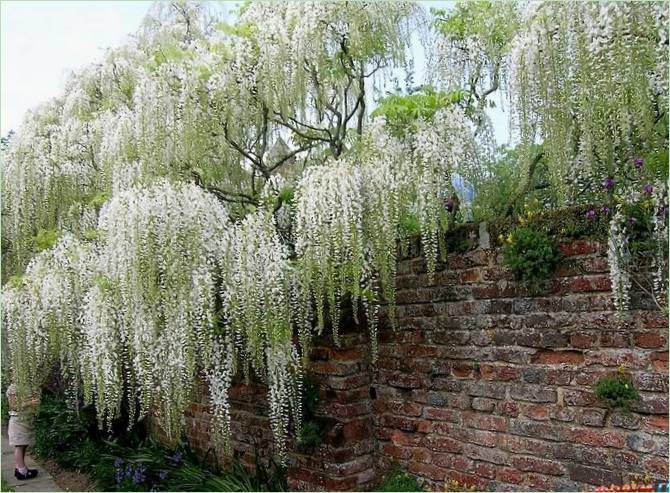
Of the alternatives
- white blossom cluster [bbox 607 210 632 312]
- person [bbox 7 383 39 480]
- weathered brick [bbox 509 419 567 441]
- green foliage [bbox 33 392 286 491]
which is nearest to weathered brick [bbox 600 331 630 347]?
white blossom cluster [bbox 607 210 632 312]

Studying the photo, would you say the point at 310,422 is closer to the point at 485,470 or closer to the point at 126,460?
the point at 485,470

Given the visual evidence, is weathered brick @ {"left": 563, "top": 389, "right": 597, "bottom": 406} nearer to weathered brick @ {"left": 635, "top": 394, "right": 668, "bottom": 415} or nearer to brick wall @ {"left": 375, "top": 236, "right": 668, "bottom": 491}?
brick wall @ {"left": 375, "top": 236, "right": 668, "bottom": 491}

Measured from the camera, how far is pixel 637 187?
10.6 ft

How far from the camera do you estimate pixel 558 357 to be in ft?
11.4

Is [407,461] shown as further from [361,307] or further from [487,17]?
[487,17]

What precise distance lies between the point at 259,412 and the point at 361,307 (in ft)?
3.74

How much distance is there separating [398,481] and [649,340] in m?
1.80

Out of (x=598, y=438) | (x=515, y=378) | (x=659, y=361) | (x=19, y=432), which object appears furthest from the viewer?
(x=19, y=432)

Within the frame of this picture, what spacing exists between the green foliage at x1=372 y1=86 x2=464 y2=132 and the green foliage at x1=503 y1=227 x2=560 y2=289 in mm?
838

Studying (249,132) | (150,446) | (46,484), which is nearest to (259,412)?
(150,446)

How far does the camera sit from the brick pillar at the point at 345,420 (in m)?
4.36

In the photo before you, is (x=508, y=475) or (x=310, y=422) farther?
(x=310, y=422)

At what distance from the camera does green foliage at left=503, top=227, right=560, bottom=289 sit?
3.49 metres

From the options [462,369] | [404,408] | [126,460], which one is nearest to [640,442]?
[462,369]
